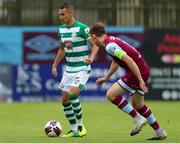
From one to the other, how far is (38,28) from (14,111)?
5783 mm

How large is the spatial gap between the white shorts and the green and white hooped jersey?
8 cm

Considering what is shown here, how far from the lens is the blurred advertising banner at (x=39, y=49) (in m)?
26.0

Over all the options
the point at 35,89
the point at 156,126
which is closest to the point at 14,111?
the point at 35,89

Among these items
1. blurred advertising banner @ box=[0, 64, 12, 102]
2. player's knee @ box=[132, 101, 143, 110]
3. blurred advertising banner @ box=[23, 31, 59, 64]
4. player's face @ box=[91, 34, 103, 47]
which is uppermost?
player's face @ box=[91, 34, 103, 47]

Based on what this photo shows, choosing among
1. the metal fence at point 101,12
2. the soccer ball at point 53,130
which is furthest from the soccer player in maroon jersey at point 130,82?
the metal fence at point 101,12

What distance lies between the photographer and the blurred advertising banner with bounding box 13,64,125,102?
84.6ft

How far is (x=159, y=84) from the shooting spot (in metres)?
26.1

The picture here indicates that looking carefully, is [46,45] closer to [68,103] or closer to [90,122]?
[90,122]

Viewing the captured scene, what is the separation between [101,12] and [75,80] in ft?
46.4

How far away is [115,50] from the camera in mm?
12109

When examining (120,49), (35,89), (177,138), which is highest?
(120,49)

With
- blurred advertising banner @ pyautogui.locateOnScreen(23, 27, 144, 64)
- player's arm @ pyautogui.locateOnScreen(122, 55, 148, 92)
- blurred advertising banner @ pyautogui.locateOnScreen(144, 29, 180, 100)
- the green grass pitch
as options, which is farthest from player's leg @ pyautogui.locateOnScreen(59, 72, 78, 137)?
blurred advertising banner @ pyautogui.locateOnScreen(144, 29, 180, 100)

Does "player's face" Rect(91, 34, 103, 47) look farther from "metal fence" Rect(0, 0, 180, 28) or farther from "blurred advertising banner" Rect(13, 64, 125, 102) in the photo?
"metal fence" Rect(0, 0, 180, 28)

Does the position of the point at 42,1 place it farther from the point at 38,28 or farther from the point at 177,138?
the point at 177,138
